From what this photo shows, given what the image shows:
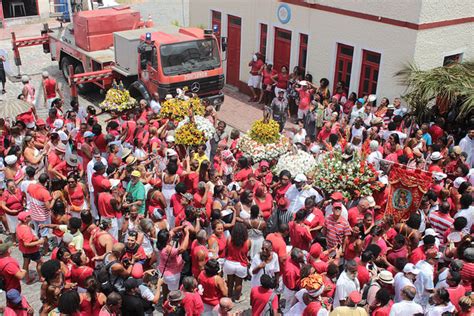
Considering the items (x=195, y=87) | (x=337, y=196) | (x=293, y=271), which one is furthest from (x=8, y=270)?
(x=195, y=87)

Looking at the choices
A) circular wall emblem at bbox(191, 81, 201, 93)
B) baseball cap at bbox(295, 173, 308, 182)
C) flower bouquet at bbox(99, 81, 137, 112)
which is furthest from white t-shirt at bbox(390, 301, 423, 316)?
circular wall emblem at bbox(191, 81, 201, 93)

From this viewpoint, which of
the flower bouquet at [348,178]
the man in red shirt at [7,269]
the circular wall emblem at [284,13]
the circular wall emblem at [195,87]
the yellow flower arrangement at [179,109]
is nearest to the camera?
the man in red shirt at [7,269]

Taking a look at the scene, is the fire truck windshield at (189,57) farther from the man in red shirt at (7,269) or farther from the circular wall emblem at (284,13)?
the man in red shirt at (7,269)

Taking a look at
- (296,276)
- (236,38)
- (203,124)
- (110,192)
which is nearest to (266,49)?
(236,38)

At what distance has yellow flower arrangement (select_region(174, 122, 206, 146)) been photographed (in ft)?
36.1

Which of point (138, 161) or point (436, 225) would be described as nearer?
point (436, 225)

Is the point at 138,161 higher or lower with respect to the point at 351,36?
lower

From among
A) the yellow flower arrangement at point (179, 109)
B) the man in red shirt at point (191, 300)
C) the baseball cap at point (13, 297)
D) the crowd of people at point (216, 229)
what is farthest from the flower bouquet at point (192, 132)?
the baseball cap at point (13, 297)

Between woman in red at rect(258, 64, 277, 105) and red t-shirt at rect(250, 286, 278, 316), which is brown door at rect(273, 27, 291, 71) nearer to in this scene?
woman in red at rect(258, 64, 277, 105)

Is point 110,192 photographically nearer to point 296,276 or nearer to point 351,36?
point 296,276

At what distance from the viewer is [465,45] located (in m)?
15.3

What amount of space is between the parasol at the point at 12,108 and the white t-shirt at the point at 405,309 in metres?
9.53

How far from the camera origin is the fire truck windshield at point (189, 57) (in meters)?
15.4

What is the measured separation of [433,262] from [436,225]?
1424 millimetres
